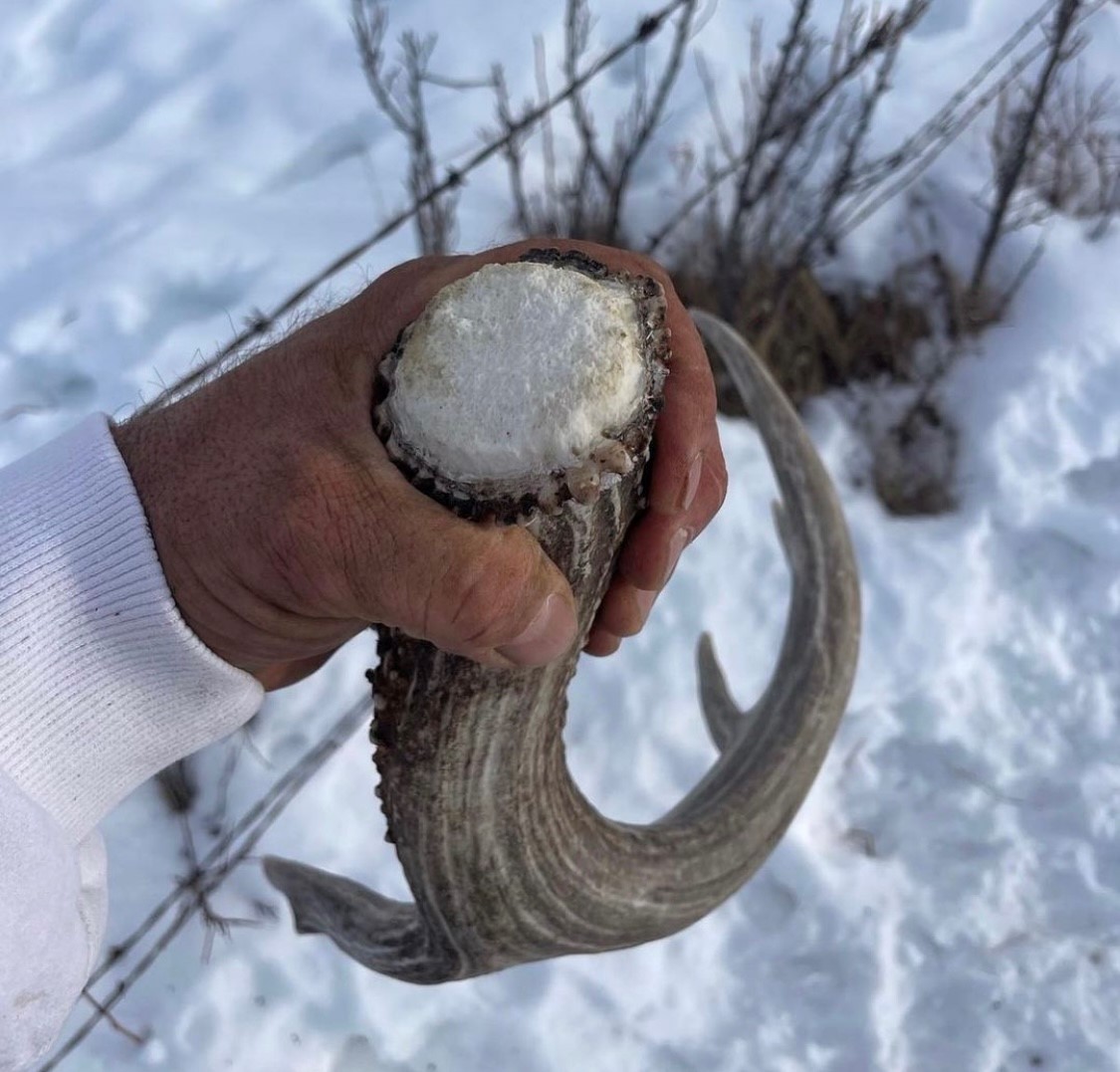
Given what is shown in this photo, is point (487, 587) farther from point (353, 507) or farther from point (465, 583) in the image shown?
point (353, 507)

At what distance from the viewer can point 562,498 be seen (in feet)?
2.77

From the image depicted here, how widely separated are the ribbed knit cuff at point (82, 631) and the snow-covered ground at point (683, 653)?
3.12ft

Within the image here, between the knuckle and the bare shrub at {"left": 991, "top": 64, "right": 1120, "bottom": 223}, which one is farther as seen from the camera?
the bare shrub at {"left": 991, "top": 64, "right": 1120, "bottom": 223}

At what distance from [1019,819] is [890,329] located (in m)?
1.26

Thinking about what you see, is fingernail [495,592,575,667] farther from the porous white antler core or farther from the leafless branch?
the leafless branch

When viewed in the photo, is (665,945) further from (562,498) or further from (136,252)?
(136,252)

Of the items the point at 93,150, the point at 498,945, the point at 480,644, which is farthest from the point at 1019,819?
the point at 93,150

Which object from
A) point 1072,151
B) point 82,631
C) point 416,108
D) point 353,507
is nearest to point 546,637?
point 353,507

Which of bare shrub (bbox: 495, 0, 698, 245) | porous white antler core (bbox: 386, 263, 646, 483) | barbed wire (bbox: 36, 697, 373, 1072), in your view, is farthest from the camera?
bare shrub (bbox: 495, 0, 698, 245)

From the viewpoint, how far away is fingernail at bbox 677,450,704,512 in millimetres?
959

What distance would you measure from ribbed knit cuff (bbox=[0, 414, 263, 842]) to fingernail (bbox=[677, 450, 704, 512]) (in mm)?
499

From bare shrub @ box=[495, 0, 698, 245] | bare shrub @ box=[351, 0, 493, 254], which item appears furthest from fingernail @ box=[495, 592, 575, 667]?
bare shrub @ box=[495, 0, 698, 245]

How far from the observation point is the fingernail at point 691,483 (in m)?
0.96

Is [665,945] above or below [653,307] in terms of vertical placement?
below
